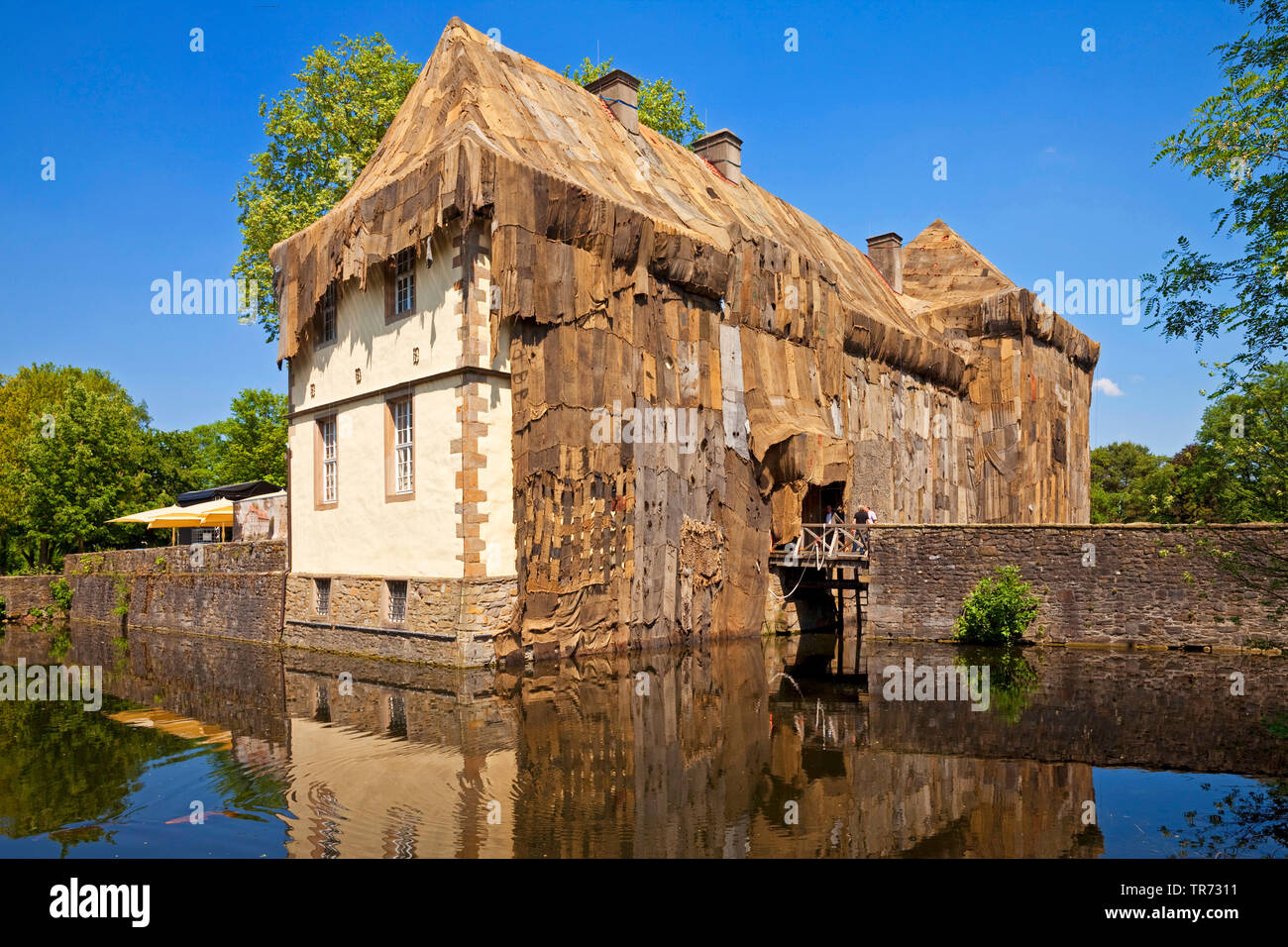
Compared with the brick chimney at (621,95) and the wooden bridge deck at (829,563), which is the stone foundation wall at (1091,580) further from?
the brick chimney at (621,95)

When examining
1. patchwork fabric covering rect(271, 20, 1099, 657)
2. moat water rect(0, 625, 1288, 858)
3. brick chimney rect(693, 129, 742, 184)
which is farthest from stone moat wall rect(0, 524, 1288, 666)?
brick chimney rect(693, 129, 742, 184)

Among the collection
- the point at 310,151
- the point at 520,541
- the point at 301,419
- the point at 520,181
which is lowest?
the point at 520,541

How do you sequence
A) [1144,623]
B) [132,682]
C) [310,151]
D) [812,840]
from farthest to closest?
[310,151] → [1144,623] → [132,682] → [812,840]

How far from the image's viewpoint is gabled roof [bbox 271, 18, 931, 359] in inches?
613

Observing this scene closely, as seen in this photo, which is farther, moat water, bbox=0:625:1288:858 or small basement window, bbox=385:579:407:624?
small basement window, bbox=385:579:407:624

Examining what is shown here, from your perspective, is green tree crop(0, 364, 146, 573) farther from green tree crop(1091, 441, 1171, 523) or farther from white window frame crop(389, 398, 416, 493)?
green tree crop(1091, 441, 1171, 523)

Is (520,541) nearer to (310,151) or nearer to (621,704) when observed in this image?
(621,704)

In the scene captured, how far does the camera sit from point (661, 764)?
330 inches

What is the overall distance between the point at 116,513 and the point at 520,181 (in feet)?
86.6

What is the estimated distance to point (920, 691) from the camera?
492 inches

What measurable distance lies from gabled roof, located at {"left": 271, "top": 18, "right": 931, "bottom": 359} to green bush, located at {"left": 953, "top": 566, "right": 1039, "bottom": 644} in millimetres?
8377

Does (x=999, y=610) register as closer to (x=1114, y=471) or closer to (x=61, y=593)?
(x=61, y=593)

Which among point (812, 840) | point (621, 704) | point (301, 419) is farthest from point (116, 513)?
point (812, 840)

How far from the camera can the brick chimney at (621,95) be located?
21672mm
